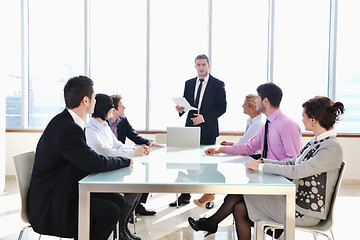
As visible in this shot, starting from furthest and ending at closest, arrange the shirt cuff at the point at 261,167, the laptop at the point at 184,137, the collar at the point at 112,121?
1. the collar at the point at 112,121
2. the laptop at the point at 184,137
3. the shirt cuff at the point at 261,167

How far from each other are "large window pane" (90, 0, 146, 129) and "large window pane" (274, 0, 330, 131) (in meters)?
2.18

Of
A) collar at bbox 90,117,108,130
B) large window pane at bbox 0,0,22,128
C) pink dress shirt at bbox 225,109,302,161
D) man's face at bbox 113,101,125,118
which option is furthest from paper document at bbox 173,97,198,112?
large window pane at bbox 0,0,22,128

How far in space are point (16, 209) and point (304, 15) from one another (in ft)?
16.4

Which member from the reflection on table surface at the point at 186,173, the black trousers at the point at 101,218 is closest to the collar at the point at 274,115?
the reflection on table surface at the point at 186,173

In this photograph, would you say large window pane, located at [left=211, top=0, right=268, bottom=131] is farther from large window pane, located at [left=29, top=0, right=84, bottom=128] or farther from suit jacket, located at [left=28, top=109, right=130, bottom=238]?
suit jacket, located at [left=28, top=109, right=130, bottom=238]

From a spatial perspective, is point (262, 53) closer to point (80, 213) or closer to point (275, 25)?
point (275, 25)

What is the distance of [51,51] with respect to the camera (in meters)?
6.06

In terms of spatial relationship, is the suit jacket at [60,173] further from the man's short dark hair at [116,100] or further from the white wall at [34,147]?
the white wall at [34,147]

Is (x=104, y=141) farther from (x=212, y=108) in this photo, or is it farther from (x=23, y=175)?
(x=212, y=108)

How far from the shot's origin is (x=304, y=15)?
5961mm

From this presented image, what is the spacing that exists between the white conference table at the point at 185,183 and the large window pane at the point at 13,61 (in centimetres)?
441

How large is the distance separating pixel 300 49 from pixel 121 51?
289 cm

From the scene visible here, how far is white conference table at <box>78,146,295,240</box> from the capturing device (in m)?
1.84

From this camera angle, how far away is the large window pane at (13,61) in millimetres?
5895
